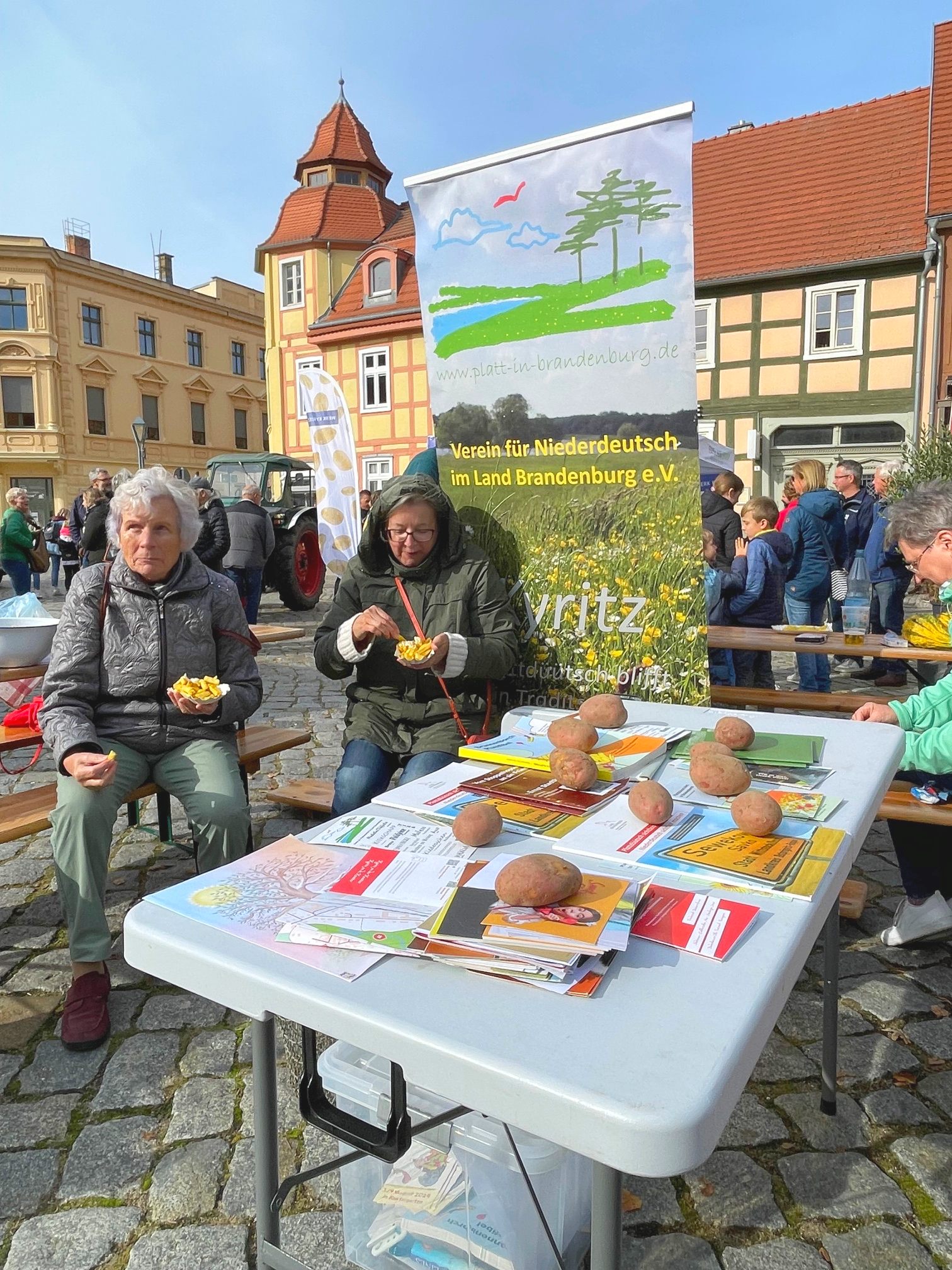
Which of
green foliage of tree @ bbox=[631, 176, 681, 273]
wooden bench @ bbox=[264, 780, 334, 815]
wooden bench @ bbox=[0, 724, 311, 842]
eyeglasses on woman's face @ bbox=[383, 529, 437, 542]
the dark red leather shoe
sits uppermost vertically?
green foliage of tree @ bbox=[631, 176, 681, 273]

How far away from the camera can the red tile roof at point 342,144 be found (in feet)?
87.6

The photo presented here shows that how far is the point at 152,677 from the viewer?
2902 millimetres

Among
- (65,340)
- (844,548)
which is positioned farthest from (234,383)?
(844,548)

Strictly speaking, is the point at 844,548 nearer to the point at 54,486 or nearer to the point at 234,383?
the point at 54,486

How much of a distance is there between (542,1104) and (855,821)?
95 cm

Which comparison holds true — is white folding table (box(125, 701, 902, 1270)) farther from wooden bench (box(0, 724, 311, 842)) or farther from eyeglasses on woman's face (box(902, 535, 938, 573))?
eyeglasses on woman's face (box(902, 535, 938, 573))

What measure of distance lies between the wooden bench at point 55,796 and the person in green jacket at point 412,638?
0.46 metres

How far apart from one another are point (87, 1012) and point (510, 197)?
9.31 ft

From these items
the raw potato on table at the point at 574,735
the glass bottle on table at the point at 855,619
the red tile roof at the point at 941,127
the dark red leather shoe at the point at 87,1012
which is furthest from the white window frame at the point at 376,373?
the raw potato on table at the point at 574,735

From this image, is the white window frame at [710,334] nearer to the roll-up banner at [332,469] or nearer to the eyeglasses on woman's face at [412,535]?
the roll-up banner at [332,469]

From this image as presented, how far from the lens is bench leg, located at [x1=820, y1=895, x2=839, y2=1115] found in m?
2.09

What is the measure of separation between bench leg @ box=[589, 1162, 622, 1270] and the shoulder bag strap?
2041 mm

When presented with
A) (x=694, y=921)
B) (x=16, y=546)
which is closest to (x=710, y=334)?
(x=16, y=546)

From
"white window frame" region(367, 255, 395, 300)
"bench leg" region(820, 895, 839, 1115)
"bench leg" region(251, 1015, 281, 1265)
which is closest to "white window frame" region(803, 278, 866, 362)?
"white window frame" region(367, 255, 395, 300)
